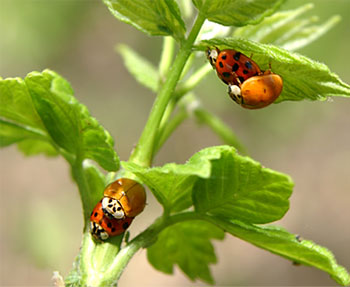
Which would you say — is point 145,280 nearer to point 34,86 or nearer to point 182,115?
point 182,115

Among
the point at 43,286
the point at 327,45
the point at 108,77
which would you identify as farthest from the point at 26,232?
the point at 327,45

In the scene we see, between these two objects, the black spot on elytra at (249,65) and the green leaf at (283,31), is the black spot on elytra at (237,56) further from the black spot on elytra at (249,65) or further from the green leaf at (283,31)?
the green leaf at (283,31)

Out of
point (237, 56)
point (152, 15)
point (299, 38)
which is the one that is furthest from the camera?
point (299, 38)

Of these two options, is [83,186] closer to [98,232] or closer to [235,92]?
[98,232]

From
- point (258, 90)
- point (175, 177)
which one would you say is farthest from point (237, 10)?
point (175, 177)

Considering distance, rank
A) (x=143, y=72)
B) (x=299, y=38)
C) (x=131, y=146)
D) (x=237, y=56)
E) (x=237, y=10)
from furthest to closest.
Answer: (x=131, y=146), (x=143, y=72), (x=299, y=38), (x=237, y=56), (x=237, y=10)

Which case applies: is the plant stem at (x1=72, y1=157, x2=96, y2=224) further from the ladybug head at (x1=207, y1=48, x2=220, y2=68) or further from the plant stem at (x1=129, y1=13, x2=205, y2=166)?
the ladybug head at (x1=207, y1=48, x2=220, y2=68)

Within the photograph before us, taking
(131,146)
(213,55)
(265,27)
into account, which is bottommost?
(131,146)
